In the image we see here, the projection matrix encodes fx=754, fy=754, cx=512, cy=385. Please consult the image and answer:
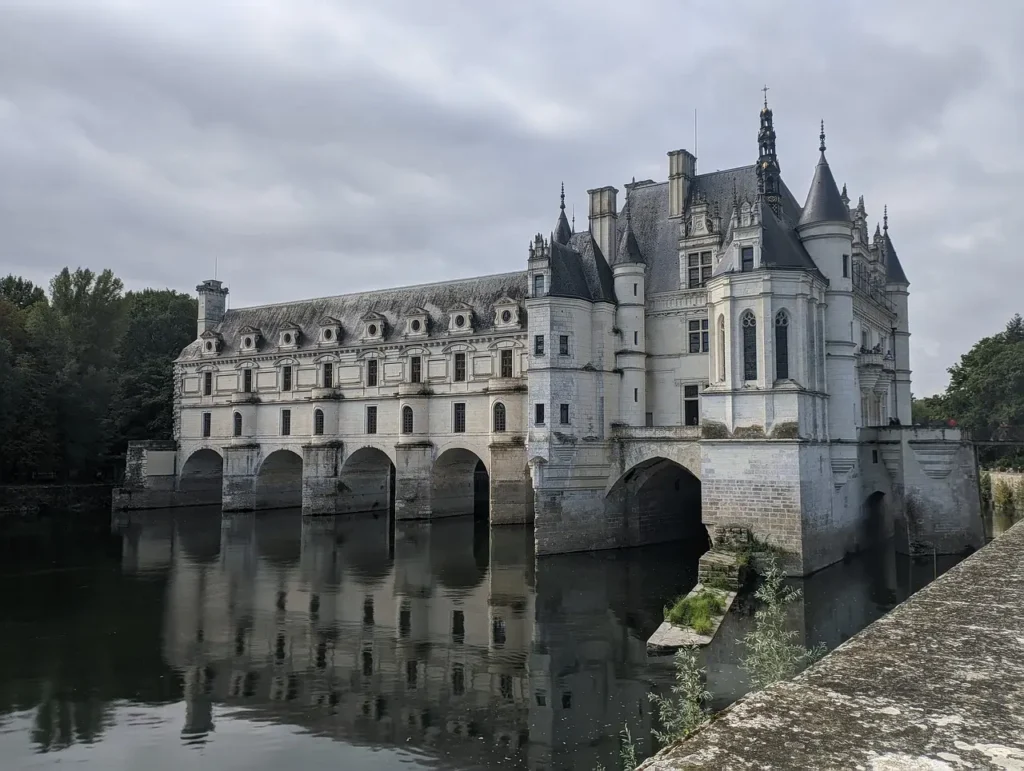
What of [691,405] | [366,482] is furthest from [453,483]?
[691,405]

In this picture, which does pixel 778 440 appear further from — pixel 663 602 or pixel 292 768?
pixel 292 768

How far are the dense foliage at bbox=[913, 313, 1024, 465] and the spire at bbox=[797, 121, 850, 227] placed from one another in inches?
775

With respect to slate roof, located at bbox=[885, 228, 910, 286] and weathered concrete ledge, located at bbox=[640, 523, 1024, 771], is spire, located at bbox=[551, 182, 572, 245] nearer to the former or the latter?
slate roof, located at bbox=[885, 228, 910, 286]

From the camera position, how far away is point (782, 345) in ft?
80.6

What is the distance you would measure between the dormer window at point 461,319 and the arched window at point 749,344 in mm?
16813

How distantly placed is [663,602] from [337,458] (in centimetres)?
2586

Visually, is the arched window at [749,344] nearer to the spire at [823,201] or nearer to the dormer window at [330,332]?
the spire at [823,201]

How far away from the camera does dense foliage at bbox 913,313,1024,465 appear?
45625 millimetres

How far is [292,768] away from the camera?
35.9 feet

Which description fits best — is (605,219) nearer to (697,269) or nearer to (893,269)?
(697,269)

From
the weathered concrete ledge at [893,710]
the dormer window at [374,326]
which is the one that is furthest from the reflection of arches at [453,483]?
the weathered concrete ledge at [893,710]

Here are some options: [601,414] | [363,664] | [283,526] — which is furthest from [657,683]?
[283,526]

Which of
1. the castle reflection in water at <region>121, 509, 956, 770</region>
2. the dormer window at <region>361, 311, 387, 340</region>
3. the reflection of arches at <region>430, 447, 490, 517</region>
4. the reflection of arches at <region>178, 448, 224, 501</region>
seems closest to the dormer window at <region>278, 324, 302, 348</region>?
the dormer window at <region>361, 311, 387, 340</region>

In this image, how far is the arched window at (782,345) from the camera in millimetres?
24484
